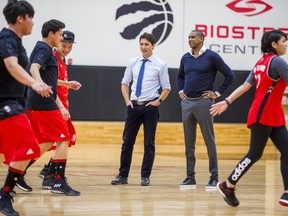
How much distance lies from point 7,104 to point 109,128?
31.8ft

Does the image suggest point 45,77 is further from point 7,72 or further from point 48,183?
point 7,72

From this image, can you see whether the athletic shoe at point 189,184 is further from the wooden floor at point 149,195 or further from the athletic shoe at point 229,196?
the athletic shoe at point 229,196

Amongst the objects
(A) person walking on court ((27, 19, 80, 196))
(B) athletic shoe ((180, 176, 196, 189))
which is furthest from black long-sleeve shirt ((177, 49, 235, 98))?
(A) person walking on court ((27, 19, 80, 196))

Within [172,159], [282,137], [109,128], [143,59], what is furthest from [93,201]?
[109,128]

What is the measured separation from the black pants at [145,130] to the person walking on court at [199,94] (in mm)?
442

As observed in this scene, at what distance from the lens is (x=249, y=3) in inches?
640

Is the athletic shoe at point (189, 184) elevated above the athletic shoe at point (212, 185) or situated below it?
below

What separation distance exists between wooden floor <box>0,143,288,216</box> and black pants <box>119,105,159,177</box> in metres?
0.21

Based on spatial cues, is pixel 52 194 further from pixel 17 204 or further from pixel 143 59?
pixel 143 59

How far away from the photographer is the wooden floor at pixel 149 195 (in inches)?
237

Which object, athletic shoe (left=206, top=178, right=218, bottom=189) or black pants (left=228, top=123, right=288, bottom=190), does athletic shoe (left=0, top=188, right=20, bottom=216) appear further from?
athletic shoe (left=206, top=178, right=218, bottom=189)

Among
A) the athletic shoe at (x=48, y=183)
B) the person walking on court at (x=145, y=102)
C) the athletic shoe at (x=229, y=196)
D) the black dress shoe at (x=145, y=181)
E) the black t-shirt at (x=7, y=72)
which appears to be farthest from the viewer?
the person walking on court at (x=145, y=102)

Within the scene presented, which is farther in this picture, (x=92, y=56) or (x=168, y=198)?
(x=92, y=56)

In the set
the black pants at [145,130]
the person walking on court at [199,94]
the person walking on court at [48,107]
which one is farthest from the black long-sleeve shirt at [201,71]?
the person walking on court at [48,107]
